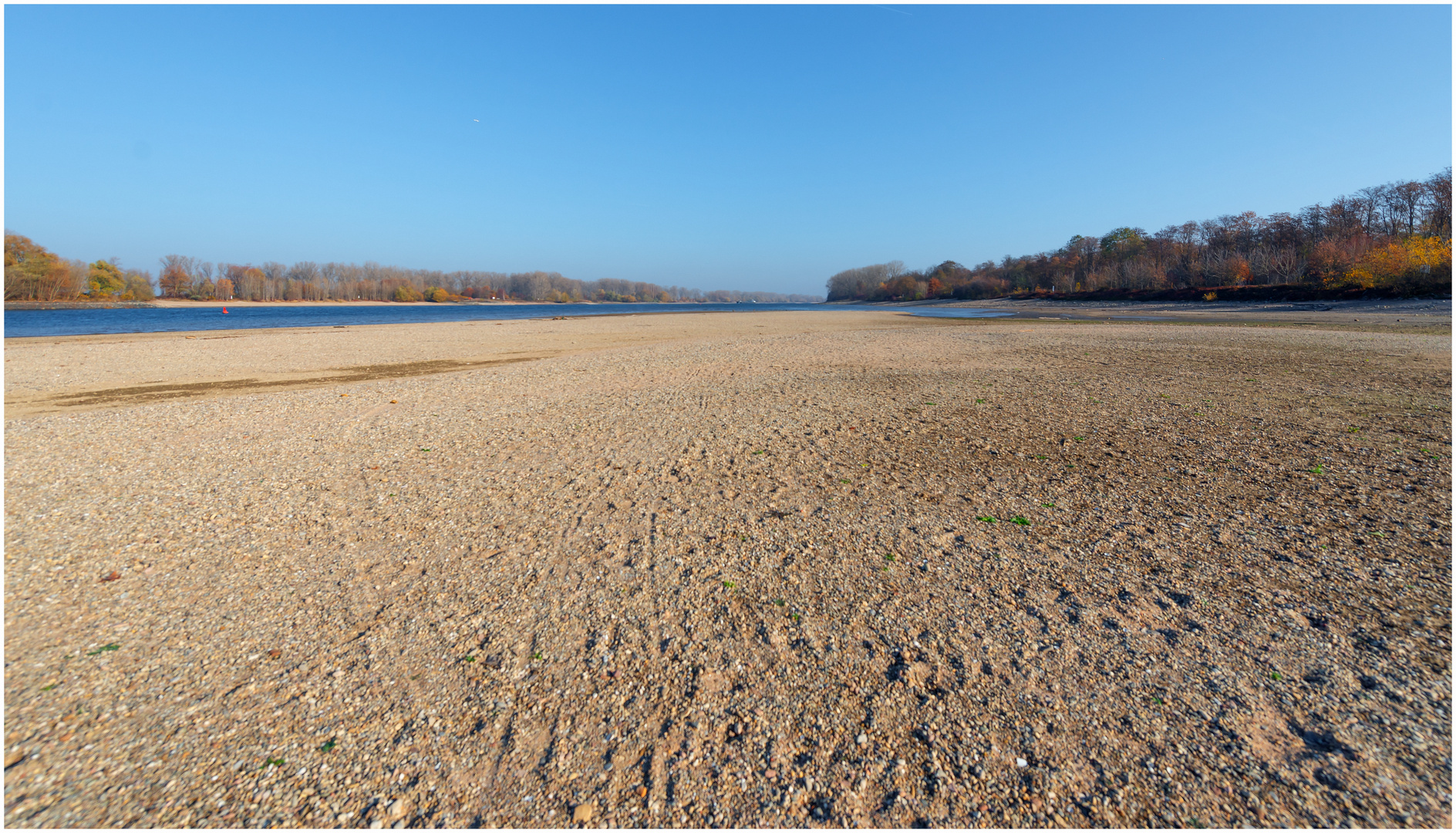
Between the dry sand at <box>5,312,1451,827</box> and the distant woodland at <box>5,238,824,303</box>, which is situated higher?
the distant woodland at <box>5,238,824,303</box>

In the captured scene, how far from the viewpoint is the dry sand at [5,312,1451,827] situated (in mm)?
2273

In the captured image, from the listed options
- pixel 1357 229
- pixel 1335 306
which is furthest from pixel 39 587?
pixel 1357 229

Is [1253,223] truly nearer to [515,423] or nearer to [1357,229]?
[1357,229]

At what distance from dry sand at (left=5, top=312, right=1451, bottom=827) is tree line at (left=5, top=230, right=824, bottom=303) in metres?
121

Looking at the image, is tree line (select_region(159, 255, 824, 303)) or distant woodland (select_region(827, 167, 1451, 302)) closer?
distant woodland (select_region(827, 167, 1451, 302))

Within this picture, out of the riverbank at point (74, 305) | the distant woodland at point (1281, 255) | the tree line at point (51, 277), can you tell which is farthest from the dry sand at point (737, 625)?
the tree line at point (51, 277)

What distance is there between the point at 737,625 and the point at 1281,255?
91.0 m

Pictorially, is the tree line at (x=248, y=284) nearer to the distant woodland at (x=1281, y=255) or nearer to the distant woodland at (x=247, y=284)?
the distant woodland at (x=247, y=284)

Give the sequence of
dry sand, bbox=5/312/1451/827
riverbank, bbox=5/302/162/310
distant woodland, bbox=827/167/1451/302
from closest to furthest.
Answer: dry sand, bbox=5/312/1451/827 < distant woodland, bbox=827/167/1451/302 < riverbank, bbox=5/302/162/310

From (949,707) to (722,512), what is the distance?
107 inches


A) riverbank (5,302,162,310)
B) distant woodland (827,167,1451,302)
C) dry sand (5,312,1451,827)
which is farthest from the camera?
riverbank (5,302,162,310)

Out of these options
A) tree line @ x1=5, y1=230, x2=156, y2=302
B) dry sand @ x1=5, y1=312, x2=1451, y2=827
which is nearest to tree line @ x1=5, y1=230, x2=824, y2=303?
tree line @ x1=5, y1=230, x2=156, y2=302

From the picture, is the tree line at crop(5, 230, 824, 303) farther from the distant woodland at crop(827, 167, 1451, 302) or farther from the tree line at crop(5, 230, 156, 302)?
the distant woodland at crop(827, 167, 1451, 302)

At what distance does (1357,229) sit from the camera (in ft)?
225
